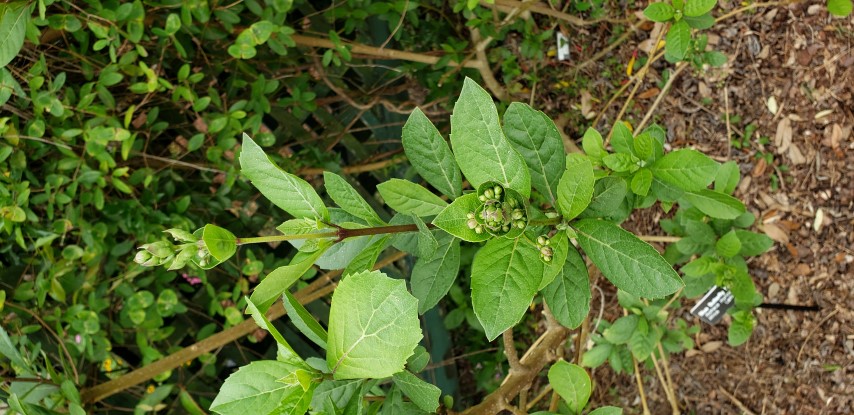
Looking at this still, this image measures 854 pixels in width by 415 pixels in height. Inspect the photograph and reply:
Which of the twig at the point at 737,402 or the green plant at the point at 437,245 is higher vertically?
the green plant at the point at 437,245

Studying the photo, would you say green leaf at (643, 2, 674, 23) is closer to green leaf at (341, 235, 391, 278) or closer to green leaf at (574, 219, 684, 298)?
green leaf at (574, 219, 684, 298)

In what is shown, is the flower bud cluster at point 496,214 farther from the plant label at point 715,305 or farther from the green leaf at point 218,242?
the plant label at point 715,305

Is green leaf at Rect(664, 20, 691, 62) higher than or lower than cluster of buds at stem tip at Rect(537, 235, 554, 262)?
higher

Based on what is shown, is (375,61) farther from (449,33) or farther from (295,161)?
(295,161)

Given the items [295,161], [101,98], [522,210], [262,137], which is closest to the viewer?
[522,210]

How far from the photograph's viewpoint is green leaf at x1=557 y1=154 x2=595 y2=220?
1117 millimetres

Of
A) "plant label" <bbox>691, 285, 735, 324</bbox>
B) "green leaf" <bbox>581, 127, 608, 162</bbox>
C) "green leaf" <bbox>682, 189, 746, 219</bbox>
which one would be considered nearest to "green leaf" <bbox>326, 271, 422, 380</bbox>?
"green leaf" <bbox>581, 127, 608, 162</bbox>

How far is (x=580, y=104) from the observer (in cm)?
331

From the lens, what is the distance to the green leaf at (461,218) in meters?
1.05

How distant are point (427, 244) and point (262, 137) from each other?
142 centimetres

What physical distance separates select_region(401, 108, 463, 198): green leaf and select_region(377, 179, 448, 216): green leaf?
3cm

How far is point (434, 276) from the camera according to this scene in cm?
135

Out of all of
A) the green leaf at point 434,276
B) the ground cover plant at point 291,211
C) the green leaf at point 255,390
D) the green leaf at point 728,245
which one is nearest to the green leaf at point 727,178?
the ground cover plant at point 291,211

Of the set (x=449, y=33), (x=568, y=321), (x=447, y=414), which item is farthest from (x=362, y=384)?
(x=449, y=33)
